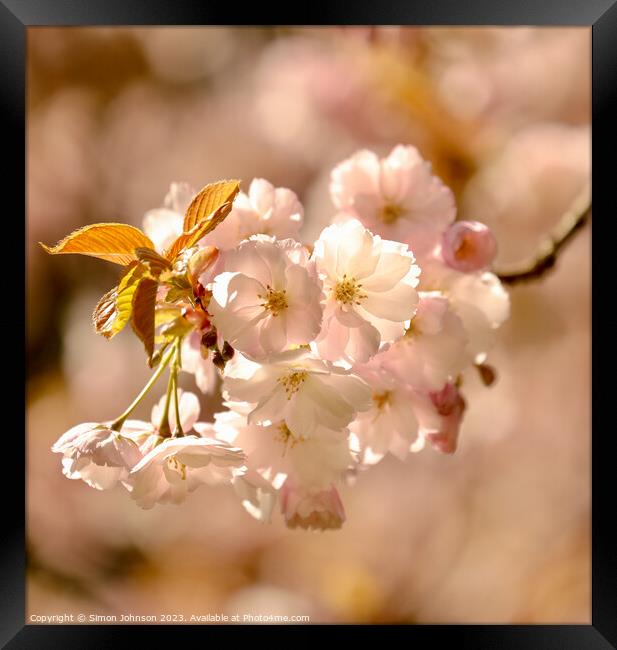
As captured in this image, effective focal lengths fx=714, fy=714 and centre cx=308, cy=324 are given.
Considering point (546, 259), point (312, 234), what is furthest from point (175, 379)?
point (312, 234)

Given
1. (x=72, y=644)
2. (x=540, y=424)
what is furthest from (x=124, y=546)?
(x=540, y=424)

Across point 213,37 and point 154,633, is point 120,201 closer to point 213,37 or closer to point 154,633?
point 213,37

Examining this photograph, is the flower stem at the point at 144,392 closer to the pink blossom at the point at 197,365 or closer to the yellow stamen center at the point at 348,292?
the pink blossom at the point at 197,365

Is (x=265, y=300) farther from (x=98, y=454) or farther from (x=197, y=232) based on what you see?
(x=98, y=454)

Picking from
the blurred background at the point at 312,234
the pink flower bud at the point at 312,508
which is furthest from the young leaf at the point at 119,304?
the blurred background at the point at 312,234

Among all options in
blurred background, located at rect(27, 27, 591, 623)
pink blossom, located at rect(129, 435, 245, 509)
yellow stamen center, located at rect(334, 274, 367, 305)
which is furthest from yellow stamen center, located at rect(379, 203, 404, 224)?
blurred background, located at rect(27, 27, 591, 623)

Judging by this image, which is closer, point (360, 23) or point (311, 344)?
point (311, 344)
